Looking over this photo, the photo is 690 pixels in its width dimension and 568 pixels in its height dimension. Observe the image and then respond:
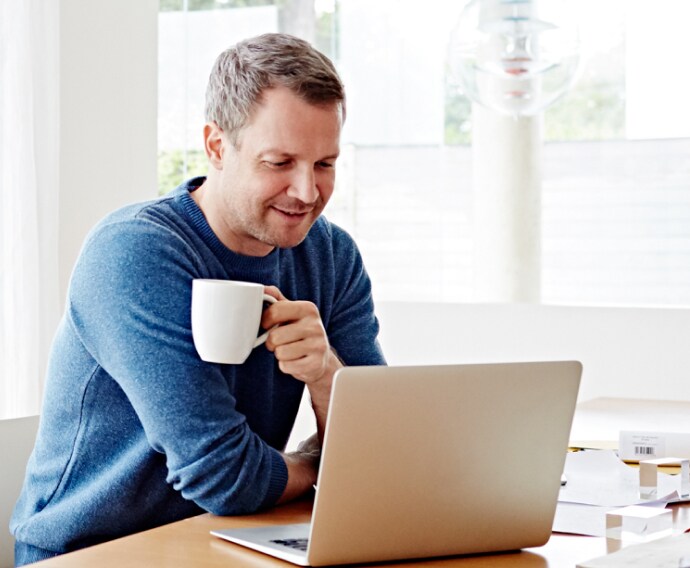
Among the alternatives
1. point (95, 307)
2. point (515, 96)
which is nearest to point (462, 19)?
point (515, 96)

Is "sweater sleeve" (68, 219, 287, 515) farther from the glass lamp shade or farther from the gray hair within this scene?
the glass lamp shade

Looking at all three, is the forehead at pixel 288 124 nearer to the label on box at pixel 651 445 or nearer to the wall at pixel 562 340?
the label on box at pixel 651 445

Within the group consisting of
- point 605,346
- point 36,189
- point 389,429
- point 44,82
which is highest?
point 44,82

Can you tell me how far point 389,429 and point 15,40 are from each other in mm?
1407

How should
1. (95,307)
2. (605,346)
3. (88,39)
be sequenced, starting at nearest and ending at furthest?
(95,307) < (88,39) < (605,346)

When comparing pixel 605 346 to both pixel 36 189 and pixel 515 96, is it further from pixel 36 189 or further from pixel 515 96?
pixel 36 189

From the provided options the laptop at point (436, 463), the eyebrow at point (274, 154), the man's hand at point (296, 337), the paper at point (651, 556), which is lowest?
the paper at point (651, 556)

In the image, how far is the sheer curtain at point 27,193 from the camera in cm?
210

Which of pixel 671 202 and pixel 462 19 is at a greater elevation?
pixel 462 19

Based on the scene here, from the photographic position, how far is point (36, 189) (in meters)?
2.15

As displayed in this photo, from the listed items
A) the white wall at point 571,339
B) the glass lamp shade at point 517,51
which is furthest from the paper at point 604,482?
the white wall at point 571,339

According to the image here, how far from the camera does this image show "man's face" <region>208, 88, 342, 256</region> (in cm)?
148

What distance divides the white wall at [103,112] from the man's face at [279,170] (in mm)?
776

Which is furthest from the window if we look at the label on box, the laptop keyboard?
the laptop keyboard
